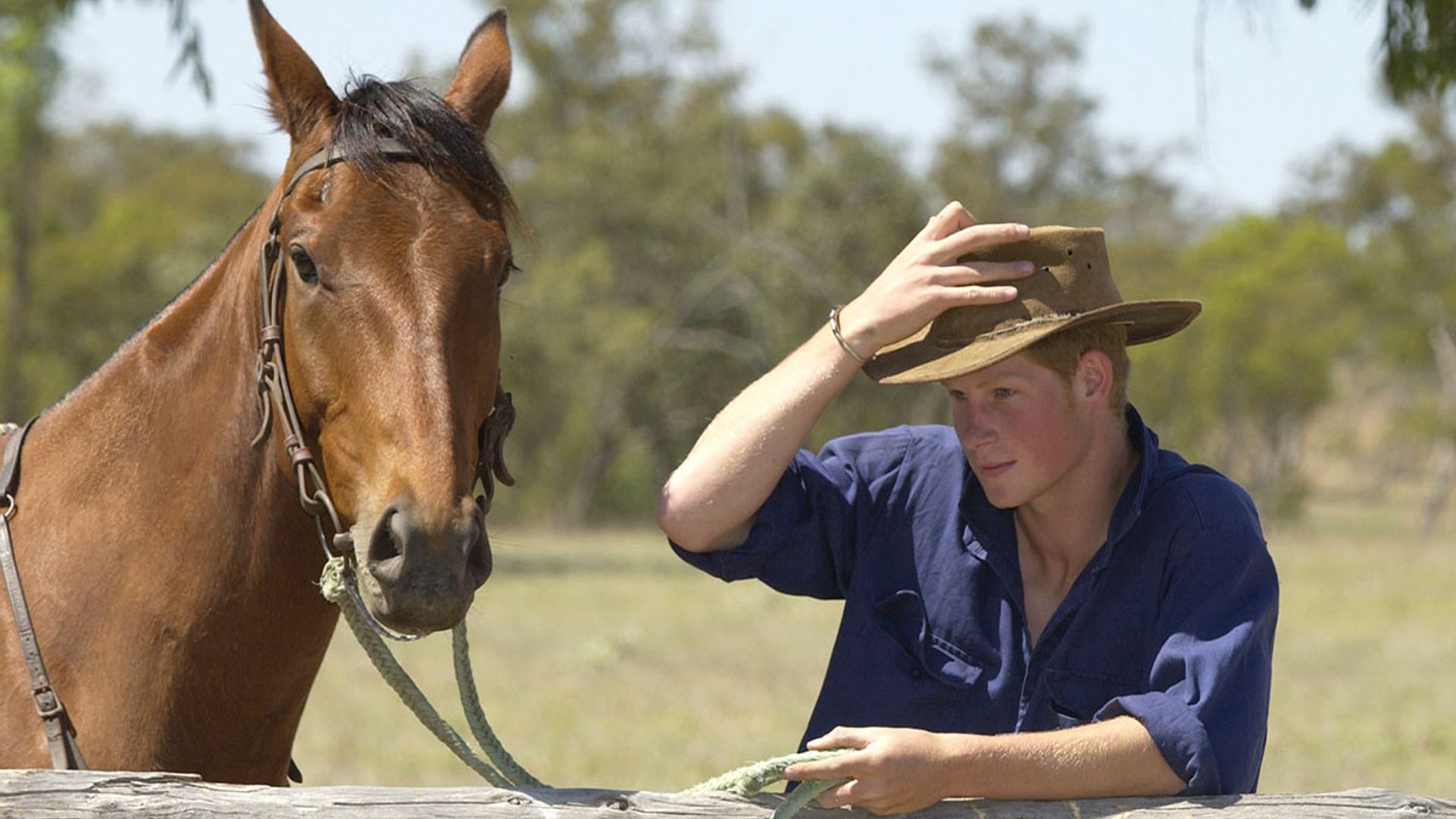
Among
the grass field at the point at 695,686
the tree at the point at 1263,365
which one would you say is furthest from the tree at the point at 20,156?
the tree at the point at 1263,365

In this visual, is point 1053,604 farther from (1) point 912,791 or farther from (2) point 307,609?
(2) point 307,609

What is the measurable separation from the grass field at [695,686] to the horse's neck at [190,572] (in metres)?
0.50

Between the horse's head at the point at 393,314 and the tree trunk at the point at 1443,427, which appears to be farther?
the tree trunk at the point at 1443,427

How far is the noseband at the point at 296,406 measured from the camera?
3068mm

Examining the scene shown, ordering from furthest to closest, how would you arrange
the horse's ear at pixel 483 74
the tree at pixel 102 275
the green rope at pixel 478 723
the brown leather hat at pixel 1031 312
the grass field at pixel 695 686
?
the tree at pixel 102 275 → the grass field at pixel 695 686 → the horse's ear at pixel 483 74 → the brown leather hat at pixel 1031 312 → the green rope at pixel 478 723

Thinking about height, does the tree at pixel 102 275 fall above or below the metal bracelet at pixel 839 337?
above

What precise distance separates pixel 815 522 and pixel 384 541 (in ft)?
2.85

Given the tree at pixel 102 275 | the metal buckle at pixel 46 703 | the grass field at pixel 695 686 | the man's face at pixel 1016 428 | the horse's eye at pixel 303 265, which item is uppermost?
the tree at pixel 102 275

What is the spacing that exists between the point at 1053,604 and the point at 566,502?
1494 inches

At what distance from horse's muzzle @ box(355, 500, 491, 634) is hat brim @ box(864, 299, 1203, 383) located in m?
0.84

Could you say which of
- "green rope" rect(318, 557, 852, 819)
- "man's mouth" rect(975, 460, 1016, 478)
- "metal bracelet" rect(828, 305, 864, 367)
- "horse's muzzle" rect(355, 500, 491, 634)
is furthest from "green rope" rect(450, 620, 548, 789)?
"man's mouth" rect(975, 460, 1016, 478)

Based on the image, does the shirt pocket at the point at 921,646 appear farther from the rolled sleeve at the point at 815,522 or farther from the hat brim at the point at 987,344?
the hat brim at the point at 987,344

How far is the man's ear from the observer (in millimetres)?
3035

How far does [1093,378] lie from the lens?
3059 mm
